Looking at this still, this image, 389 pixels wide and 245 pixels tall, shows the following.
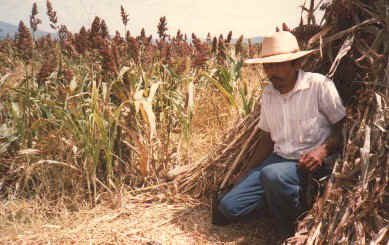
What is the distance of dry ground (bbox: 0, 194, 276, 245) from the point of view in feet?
6.46

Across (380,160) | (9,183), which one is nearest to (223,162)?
(380,160)

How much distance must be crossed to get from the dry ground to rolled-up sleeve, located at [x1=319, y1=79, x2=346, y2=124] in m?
0.77

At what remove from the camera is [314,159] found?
5.88 feet

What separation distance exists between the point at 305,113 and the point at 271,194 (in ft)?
1.57

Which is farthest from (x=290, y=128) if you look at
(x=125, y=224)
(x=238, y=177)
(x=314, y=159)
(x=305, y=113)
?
(x=125, y=224)

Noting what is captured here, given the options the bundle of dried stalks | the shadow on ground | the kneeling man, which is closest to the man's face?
the kneeling man

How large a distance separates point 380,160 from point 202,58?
1700 mm

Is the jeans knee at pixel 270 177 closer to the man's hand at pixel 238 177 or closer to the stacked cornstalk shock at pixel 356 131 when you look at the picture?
the stacked cornstalk shock at pixel 356 131

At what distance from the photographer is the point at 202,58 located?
2951 mm

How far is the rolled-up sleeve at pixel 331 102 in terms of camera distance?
182cm

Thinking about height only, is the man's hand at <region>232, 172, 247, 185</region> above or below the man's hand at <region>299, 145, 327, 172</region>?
below

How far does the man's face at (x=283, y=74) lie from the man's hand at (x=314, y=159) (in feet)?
1.24

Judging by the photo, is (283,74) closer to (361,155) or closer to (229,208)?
(361,155)

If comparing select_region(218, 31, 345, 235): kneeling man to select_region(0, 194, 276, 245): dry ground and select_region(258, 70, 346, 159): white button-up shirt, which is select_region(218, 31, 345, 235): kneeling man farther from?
select_region(0, 194, 276, 245): dry ground
